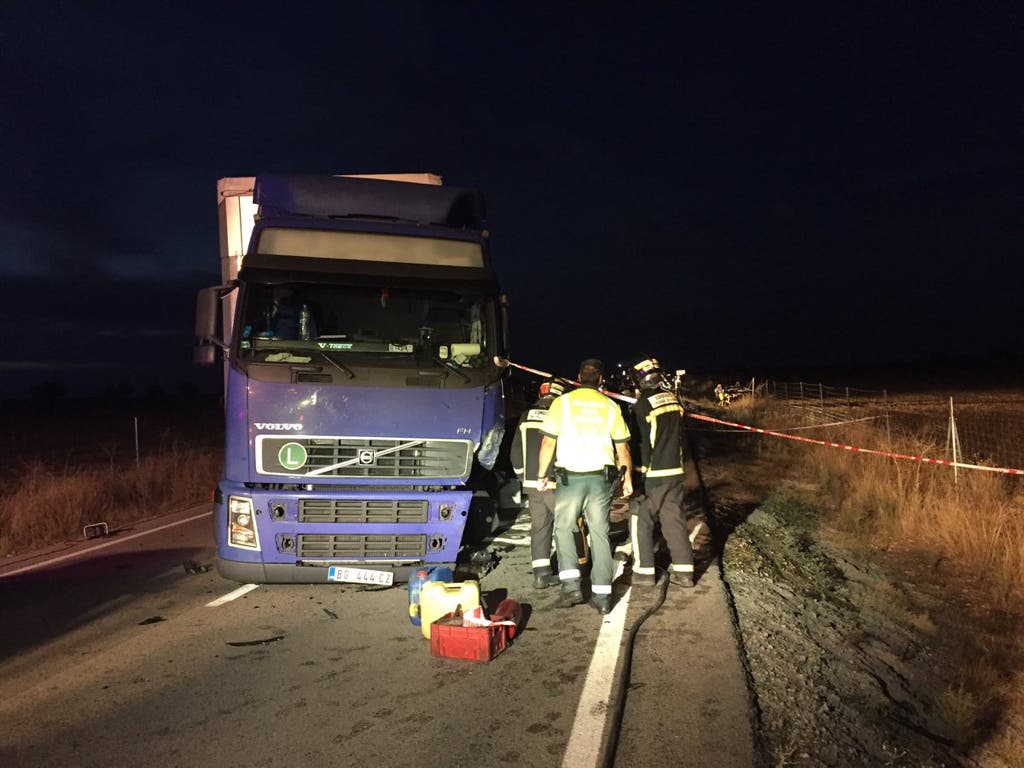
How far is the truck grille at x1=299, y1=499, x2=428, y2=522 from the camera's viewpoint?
547 cm

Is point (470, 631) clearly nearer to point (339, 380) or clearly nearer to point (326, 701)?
point (326, 701)

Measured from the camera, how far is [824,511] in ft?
30.8

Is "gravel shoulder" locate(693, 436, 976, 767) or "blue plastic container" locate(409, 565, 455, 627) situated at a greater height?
"blue plastic container" locate(409, 565, 455, 627)

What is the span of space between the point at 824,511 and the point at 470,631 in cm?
663

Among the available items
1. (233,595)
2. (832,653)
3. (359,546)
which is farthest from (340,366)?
(832,653)

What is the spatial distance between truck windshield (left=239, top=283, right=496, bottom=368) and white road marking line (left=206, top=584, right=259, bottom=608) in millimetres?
1958

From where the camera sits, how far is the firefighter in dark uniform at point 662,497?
580 cm

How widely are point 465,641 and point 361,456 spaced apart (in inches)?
70.5

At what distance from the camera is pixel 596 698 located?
3.78m

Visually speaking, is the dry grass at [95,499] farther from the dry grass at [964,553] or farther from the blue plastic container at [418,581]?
the dry grass at [964,553]

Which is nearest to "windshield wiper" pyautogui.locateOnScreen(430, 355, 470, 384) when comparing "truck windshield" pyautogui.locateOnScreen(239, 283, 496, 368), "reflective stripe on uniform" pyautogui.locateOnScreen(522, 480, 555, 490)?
"truck windshield" pyautogui.locateOnScreen(239, 283, 496, 368)

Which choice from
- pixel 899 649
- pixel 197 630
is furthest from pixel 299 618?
pixel 899 649

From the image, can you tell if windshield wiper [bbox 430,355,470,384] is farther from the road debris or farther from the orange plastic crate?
the road debris

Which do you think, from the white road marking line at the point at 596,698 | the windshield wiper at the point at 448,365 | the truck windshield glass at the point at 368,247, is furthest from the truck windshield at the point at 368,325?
the white road marking line at the point at 596,698
